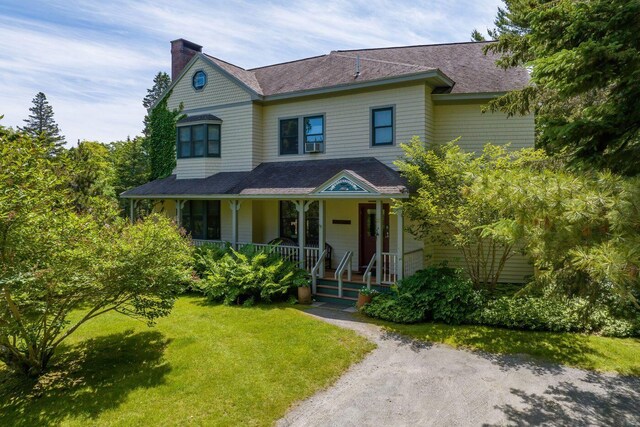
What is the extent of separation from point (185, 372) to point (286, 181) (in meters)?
7.93

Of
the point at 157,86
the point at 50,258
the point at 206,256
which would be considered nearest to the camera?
the point at 50,258

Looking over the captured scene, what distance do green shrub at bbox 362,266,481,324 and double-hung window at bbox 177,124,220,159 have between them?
9.86m

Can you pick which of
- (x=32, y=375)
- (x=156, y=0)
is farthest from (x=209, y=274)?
(x=156, y=0)

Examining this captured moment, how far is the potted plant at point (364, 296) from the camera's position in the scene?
1071cm

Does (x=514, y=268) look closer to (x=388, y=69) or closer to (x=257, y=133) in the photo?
(x=388, y=69)

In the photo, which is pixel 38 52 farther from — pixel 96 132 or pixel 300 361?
pixel 96 132

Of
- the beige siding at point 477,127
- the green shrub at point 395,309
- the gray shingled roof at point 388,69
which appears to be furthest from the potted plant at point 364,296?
the gray shingled roof at point 388,69

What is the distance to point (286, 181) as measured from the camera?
13.7m

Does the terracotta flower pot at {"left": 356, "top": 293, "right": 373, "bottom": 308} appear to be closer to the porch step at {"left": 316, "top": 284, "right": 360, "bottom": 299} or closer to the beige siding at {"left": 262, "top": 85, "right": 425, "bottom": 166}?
the porch step at {"left": 316, "top": 284, "right": 360, "bottom": 299}

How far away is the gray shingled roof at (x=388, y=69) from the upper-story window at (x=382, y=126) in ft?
3.83

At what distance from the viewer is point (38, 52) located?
11.7 m

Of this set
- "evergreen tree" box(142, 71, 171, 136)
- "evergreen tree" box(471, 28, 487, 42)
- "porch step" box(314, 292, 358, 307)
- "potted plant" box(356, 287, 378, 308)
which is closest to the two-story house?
"porch step" box(314, 292, 358, 307)

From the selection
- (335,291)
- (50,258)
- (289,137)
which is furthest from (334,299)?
(50,258)

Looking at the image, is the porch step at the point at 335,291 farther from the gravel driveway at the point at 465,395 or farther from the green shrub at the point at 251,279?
the gravel driveway at the point at 465,395
